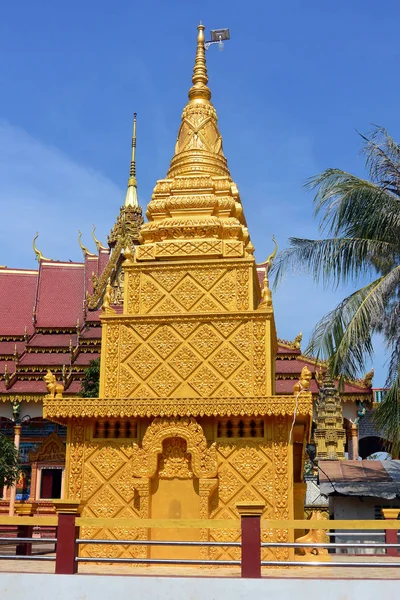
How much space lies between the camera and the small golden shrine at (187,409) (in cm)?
1177

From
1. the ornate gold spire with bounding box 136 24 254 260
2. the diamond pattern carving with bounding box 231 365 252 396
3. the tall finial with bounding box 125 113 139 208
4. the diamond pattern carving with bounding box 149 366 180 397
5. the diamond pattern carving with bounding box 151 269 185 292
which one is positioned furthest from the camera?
the tall finial with bounding box 125 113 139 208

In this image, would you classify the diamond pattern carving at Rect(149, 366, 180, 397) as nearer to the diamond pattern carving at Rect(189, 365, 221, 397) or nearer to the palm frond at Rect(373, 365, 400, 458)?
the diamond pattern carving at Rect(189, 365, 221, 397)

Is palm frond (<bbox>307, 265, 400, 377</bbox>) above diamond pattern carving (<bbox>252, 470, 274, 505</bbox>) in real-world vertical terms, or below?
above

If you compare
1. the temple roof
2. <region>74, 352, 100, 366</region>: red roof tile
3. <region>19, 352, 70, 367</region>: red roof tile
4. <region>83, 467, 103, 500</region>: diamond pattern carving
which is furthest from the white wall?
<region>19, 352, 70, 367</region>: red roof tile

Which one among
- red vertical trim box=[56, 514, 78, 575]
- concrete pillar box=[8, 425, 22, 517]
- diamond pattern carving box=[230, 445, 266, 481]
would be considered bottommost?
red vertical trim box=[56, 514, 78, 575]

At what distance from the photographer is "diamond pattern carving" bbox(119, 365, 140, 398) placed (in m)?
12.8

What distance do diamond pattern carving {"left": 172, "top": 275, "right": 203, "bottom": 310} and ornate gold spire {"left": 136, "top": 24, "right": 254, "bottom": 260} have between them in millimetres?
697

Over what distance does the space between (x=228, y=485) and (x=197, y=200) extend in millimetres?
5701

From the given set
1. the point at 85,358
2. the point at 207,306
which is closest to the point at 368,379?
the point at 85,358

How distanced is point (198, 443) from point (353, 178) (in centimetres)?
552

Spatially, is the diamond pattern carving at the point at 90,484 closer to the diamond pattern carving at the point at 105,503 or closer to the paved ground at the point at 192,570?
the diamond pattern carving at the point at 105,503

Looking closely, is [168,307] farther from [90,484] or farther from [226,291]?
[90,484]

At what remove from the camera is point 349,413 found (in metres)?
29.2

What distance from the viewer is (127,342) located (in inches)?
513
